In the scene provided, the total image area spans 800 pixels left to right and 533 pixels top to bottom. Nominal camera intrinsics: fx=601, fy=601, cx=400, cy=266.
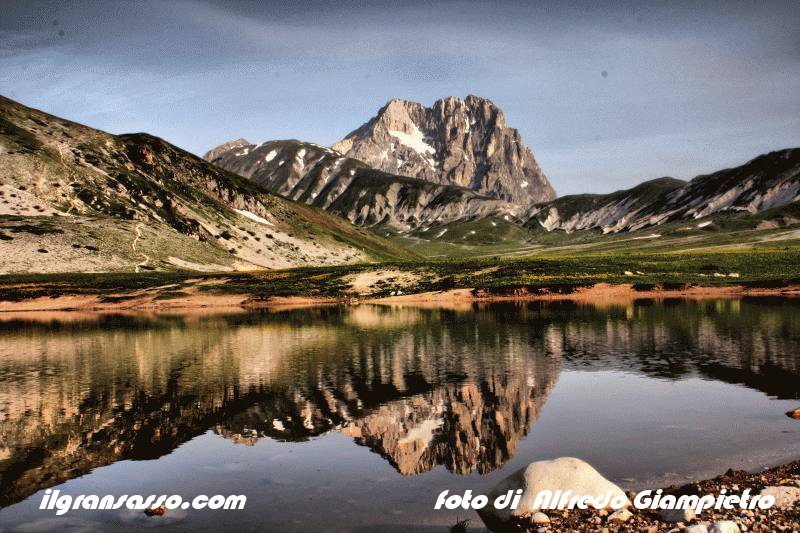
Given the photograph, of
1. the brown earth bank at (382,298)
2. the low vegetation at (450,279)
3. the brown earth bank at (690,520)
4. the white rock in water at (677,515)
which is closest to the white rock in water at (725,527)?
the brown earth bank at (690,520)

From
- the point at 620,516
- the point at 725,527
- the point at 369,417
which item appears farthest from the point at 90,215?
the point at 725,527

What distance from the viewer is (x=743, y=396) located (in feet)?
89.3

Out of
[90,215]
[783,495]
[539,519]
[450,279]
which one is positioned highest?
[90,215]

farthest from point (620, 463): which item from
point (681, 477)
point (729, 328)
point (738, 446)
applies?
point (729, 328)

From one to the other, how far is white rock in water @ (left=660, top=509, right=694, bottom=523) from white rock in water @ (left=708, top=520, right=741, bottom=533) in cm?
105

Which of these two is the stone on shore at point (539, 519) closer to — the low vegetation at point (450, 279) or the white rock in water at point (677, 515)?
the white rock in water at point (677, 515)

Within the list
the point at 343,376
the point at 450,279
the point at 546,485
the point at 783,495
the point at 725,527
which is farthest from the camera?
the point at 450,279

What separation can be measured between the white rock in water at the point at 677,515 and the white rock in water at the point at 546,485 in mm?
920

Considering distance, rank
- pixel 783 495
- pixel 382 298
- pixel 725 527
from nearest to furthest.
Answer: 1. pixel 725 527
2. pixel 783 495
3. pixel 382 298

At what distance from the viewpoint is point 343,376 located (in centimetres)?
3388

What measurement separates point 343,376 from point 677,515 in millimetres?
22362

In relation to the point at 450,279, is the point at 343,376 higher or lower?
lower

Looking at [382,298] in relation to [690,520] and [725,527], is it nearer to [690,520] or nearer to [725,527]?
[690,520]

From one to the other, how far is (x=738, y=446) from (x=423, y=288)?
81.1 m
